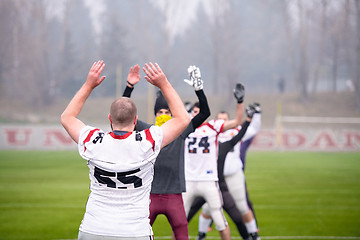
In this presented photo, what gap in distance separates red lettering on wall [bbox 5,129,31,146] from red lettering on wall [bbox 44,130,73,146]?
1.03m

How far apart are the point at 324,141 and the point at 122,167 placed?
28897mm

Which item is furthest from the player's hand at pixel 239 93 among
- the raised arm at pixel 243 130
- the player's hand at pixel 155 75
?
the player's hand at pixel 155 75

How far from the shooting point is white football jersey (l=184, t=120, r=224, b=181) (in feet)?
22.1

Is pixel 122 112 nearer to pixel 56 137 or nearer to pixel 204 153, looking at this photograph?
pixel 204 153

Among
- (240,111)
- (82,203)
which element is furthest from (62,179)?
(240,111)

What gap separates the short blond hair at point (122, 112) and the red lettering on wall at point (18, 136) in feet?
83.5

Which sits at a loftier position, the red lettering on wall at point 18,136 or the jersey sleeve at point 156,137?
the jersey sleeve at point 156,137

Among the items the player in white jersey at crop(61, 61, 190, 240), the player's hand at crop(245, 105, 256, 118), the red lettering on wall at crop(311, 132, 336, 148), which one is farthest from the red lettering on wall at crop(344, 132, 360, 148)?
the player in white jersey at crop(61, 61, 190, 240)

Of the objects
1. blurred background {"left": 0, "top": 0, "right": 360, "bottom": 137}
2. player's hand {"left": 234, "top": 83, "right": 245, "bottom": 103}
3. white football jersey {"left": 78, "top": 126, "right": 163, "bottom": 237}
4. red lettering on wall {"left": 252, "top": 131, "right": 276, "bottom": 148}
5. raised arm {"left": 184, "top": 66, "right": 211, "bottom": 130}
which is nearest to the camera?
white football jersey {"left": 78, "top": 126, "right": 163, "bottom": 237}

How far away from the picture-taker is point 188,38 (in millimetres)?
71438

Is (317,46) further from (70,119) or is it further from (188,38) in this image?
(70,119)

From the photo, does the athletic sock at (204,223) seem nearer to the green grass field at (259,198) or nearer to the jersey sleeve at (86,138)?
the green grass field at (259,198)

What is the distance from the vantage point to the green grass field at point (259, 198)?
Answer: 29.7 ft

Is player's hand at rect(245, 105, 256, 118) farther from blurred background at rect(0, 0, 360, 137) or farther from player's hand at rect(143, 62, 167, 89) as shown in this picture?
blurred background at rect(0, 0, 360, 137)
